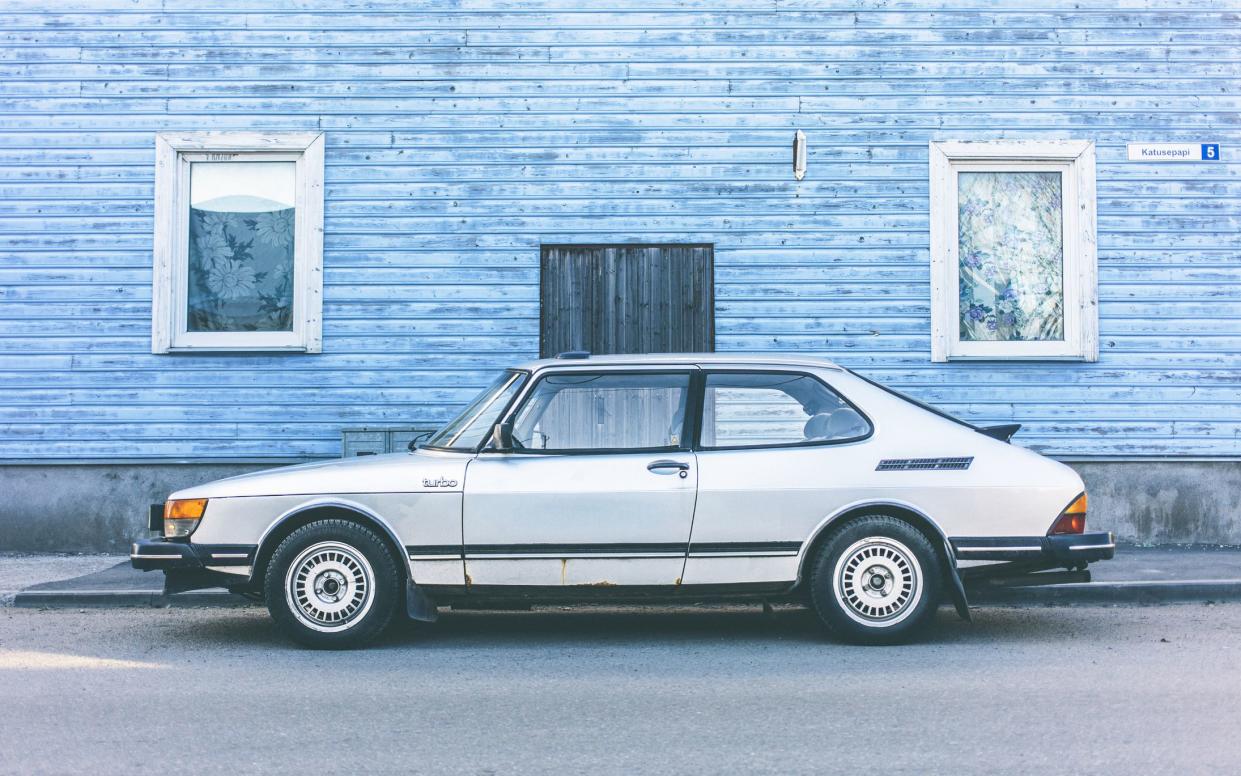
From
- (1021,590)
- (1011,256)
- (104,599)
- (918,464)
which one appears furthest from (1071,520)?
(104,599)

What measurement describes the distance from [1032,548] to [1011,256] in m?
5.24

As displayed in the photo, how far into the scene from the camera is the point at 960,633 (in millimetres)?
7164

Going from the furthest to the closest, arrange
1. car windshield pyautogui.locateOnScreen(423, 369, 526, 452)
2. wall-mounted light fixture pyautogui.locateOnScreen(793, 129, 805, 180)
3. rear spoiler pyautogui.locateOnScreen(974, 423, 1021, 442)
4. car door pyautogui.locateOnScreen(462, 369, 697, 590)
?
wall-mounted light fixture pyautogui.locateOnScreen(793, 129, 805, 180)
rear spoiler pyautogui.locateOnScreen(974, 423, 1021, 442)
car windshield pyautogui.locateOnScreen(423, 369, 526, 452)
car door pyautogui.locateOnScreen(462, 369, 697, 590)

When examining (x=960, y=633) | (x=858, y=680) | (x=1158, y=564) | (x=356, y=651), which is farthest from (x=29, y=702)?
(x=1158, y=564)

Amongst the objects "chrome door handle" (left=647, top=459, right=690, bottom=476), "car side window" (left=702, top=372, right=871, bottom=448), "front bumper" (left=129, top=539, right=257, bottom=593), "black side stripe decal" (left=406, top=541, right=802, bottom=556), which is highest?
"car side window" (left=702, top=372, right=871, bottom=448)

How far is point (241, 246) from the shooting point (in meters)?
11.2

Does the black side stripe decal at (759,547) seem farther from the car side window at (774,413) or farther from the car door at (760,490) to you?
the car side window at (774,413)

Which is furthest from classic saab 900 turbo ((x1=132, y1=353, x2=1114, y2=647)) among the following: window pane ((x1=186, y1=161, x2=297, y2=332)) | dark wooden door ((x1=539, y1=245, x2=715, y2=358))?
window pane ((x1=186, y1=161, x2=297, y2=332))

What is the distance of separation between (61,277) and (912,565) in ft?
26.7

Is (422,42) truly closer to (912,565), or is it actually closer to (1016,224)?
(1016,224)

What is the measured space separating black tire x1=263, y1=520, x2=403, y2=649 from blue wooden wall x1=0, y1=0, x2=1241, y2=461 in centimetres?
429

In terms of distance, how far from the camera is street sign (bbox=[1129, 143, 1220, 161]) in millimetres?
11031

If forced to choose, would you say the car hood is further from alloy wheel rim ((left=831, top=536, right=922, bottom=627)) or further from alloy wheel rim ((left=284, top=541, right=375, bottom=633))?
alloy wheel rim ((left=831, top=536, right=922, bottom=627))

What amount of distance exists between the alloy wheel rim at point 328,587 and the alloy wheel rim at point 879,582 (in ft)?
8.59
